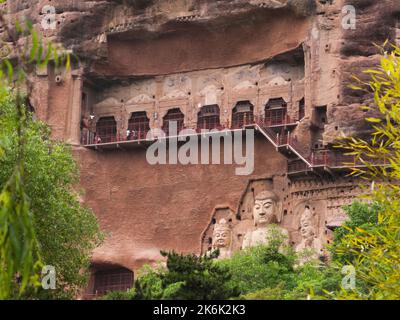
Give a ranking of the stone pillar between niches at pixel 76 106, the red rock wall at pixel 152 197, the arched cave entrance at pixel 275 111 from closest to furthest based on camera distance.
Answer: the red rock wall at pixel 152 197 → the arched cave entrance at pixel 275 111 → the stone pillar between niches at pixel 76 106

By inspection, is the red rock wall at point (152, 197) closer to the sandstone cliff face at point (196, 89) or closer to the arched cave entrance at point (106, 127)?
the sandstone cliff face at point (196, 89)

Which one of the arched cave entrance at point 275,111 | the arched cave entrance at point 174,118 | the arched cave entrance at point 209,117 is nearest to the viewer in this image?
the arched cave entrance at point 275,111

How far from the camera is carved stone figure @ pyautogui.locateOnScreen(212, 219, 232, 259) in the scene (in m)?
39.1

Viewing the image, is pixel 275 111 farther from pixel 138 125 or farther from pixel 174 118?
pixel 138 125

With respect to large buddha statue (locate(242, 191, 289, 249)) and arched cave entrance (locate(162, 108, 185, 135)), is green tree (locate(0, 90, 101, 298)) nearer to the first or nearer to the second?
large buddha statue (locate(242, 191, 289, 249))

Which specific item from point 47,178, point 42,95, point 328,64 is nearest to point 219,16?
point 328,64

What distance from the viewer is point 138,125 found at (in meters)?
43.3

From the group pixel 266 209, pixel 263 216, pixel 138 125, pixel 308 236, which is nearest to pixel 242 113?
pixel 138 125

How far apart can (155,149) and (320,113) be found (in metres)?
6.69

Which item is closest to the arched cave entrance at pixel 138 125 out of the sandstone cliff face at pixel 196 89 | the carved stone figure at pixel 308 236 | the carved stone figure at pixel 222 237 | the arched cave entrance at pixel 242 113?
the sandstone cliff face at pixel 196 89

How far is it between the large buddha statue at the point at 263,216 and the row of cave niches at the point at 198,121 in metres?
2.68

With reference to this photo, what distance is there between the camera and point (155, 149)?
41.9 metres

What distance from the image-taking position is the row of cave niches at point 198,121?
134ft

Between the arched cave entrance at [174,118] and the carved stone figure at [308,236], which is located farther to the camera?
the arched cave entrance at [174,118]
